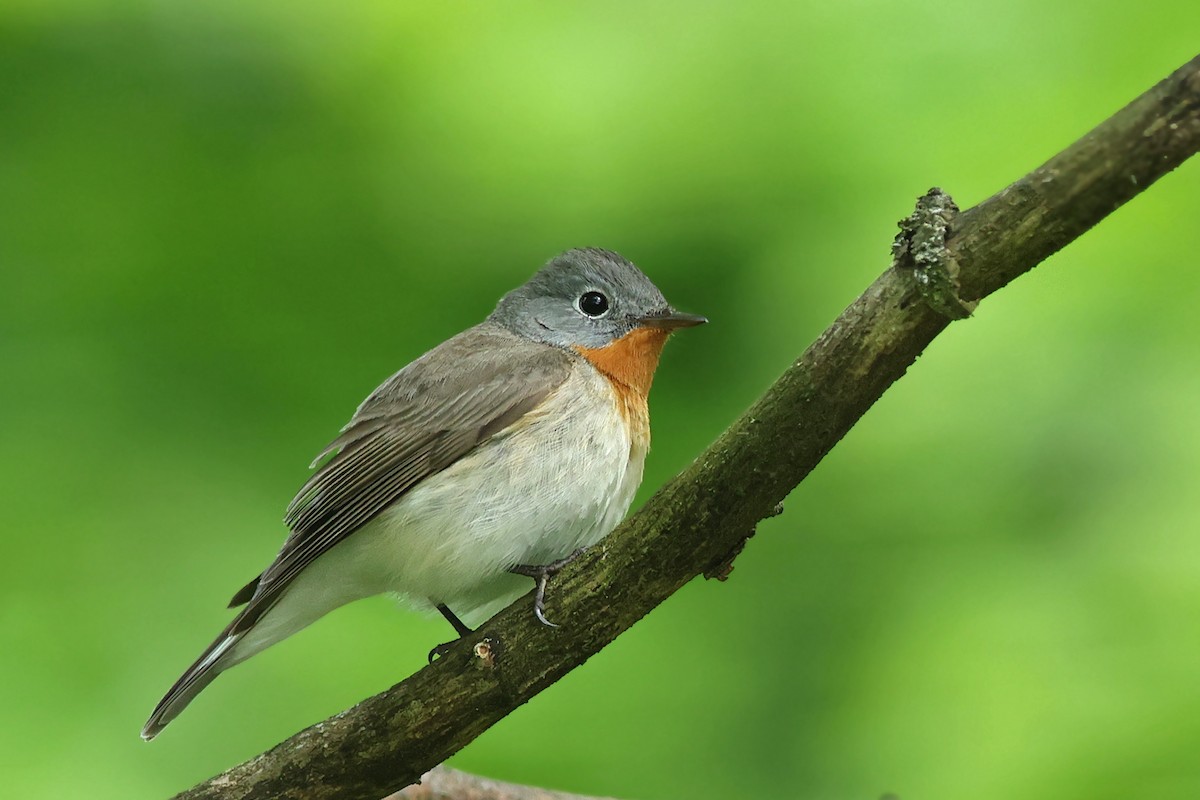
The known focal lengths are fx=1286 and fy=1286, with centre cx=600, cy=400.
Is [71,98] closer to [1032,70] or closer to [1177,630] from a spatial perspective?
[1032,70]

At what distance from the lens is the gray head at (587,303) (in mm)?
3697

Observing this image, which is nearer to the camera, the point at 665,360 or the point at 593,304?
the point at 593,304

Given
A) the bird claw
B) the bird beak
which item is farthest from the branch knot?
the bird beak

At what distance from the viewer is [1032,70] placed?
395 centimetres

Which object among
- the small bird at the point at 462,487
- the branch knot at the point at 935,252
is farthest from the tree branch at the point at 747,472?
the small bird at the point at 462,487

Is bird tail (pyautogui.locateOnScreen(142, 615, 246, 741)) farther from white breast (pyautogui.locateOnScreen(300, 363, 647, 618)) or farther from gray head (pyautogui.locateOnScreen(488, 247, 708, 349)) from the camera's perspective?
gray head (pyautogui.locateOnScreen(488, 247, 708, 349))

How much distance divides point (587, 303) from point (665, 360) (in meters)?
0.47

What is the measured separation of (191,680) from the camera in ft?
10.8

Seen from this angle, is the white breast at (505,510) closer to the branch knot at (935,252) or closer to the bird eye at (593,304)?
the bird eye at (593,304)

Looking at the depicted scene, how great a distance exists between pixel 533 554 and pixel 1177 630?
171cm

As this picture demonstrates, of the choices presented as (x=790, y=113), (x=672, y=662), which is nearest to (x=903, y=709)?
(x=672, y=662)

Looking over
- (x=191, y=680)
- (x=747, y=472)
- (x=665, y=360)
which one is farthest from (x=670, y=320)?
(x=191, y=680)

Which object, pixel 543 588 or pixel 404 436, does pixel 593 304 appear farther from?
pixel 543 588

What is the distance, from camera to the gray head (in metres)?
3.70
